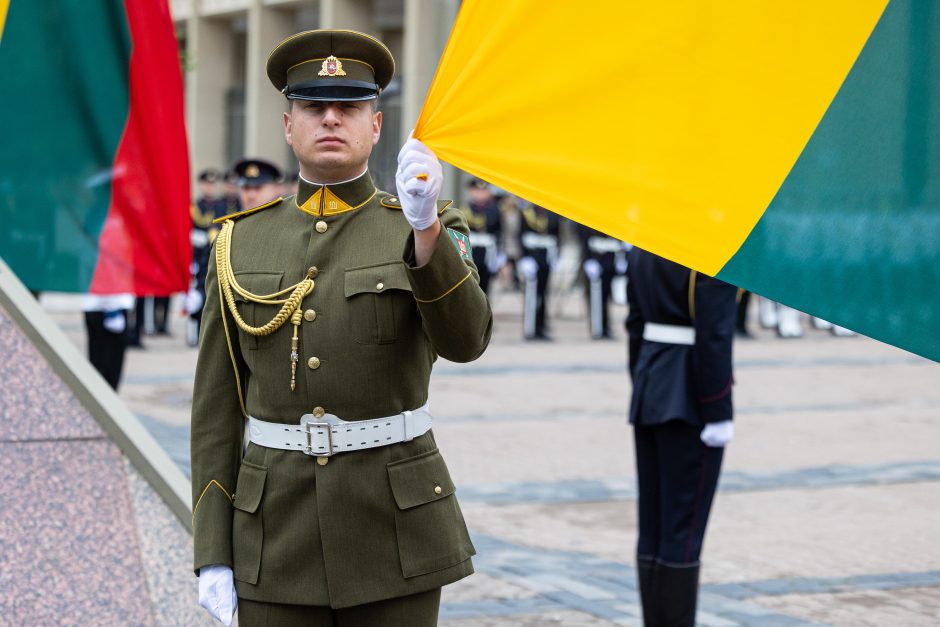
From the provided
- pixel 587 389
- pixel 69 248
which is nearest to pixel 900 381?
pixel 587 389

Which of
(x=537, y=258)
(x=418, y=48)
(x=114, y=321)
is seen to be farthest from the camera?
(x=418, y=48)

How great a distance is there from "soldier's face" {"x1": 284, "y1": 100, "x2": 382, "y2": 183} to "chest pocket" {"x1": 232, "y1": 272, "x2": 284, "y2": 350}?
0.26m

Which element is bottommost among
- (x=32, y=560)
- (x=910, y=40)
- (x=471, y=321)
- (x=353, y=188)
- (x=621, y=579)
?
(x=621, y=579)

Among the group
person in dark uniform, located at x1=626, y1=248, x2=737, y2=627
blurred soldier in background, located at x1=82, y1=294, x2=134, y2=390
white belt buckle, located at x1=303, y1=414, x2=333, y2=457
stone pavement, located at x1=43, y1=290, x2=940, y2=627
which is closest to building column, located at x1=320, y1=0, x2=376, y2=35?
stone pavement, located at x1=43, y1=290, x2=940, y2=627

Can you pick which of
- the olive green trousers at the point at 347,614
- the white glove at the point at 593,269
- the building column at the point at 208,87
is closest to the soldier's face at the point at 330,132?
the olive green trousers at the point at 347,614

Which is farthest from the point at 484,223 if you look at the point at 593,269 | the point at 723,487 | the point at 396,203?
the point at 396,203

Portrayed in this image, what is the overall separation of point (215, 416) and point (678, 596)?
2.29 m

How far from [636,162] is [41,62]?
9.54 ft

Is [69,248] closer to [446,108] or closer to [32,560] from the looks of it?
[32,560]

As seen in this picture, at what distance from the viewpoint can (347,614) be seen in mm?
2998

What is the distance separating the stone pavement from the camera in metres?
5.78

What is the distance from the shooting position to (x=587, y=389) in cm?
1247

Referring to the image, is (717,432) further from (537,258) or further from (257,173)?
(537,258)

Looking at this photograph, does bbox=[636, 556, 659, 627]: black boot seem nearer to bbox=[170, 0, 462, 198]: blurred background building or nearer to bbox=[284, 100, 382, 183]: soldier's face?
bbox=[284, 100, 382, 183]: soldier's face
